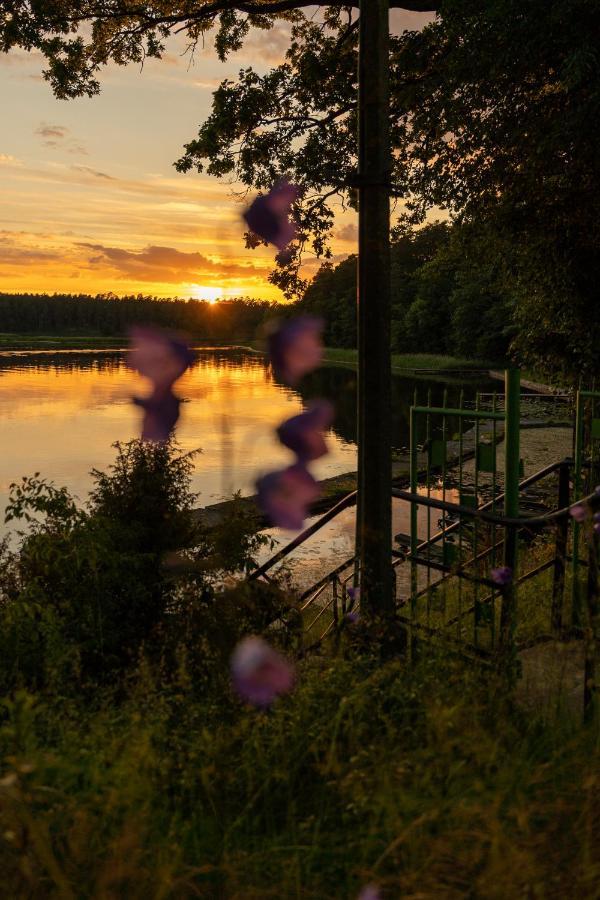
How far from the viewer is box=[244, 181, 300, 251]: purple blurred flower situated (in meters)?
2.84

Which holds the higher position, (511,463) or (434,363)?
(511,463)

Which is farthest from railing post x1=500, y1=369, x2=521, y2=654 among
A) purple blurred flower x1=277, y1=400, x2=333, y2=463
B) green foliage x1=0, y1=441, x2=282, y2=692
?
green foliage x1=0, y1=441, x2=282, y2=692

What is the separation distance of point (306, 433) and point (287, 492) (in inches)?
10.8

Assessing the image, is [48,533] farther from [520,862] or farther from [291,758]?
[520,862]

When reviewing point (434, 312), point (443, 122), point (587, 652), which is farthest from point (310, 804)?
point (434, 312)

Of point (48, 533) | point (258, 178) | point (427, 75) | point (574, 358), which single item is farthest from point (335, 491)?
point (48, 533)

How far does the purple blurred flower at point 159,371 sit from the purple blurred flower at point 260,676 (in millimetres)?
1296

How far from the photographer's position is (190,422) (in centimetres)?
3541

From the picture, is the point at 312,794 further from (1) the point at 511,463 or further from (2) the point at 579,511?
(1) the point at 511,463

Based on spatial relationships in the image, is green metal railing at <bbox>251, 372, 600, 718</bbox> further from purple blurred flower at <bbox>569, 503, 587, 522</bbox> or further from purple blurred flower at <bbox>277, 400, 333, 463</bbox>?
purple blurred flower at <bbox>277, 400, 333, 463</bbox>

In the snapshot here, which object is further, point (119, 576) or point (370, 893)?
point (119, 576)

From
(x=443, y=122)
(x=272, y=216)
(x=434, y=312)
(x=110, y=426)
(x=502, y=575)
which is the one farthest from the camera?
(x=434, y=312)

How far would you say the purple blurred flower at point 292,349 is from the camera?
2.86m

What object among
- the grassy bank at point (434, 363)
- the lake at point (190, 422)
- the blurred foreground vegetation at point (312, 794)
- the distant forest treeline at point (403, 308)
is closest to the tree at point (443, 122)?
the distant forest treeline at point (403, 308)
